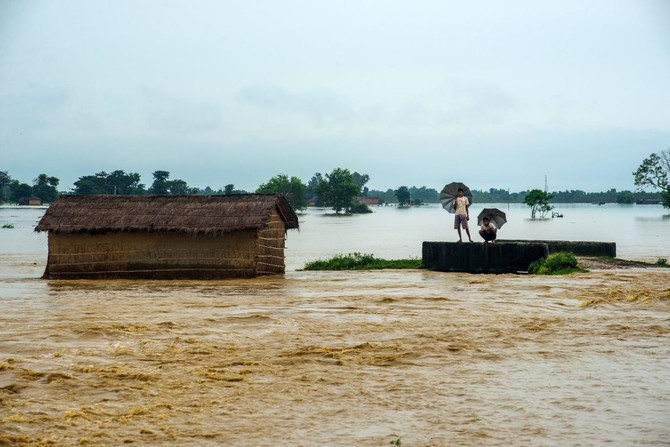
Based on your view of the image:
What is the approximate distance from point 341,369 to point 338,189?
138 metres

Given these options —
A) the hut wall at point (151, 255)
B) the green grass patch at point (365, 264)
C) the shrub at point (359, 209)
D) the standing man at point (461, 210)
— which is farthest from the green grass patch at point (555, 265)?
the shrub at point (359, 209)

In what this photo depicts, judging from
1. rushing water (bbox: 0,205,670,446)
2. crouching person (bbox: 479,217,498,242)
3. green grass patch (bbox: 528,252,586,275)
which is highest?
crouching person (bbox: 479,217,498,242)

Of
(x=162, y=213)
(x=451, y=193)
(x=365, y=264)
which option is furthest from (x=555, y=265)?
(x=162, y=213)

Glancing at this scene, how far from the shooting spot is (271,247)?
20.4m

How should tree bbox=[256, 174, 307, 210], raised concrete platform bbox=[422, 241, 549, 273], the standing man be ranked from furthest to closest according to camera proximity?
1. tree bbox=[256, 174, 307, 210]
2. the standing man
3. raised concrete platform bbox=[422, 241, 549, 273]

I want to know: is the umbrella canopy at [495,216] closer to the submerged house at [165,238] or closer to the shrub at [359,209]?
the submerged house at [165,238]

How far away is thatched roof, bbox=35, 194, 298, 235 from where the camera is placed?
19359 millimetres

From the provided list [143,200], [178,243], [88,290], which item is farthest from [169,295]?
[143,200]

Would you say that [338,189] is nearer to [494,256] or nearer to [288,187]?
[288,187]

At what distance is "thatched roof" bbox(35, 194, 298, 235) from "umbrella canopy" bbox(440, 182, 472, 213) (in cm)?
466

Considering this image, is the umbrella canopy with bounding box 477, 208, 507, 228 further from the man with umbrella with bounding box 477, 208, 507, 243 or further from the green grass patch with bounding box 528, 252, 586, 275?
the green grass patch with bounding box 528, 252, 586, 275

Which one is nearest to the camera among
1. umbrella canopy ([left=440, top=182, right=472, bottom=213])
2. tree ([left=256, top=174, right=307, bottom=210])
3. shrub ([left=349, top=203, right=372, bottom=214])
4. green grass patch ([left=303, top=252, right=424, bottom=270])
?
umbrella canopy ([left=440, top=182, right=472, bottom=213])

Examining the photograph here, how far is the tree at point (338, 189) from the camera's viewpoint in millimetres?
142875

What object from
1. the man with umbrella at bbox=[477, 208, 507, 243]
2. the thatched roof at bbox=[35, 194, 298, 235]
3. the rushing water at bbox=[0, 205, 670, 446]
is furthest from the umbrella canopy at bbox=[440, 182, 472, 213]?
the rushing water at bbox=[0, 205, 670, 446]
